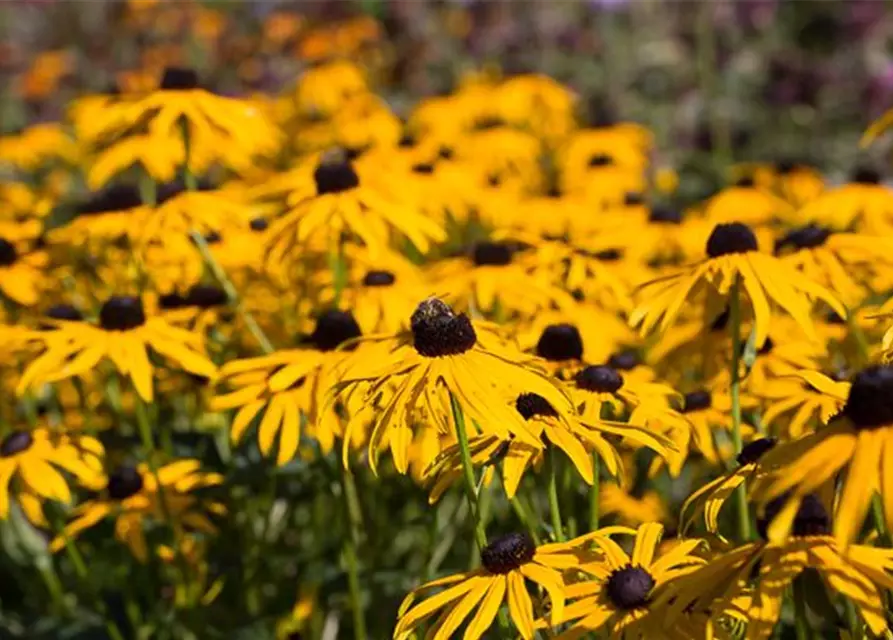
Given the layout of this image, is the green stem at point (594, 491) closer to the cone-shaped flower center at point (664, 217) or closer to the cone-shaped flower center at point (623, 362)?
the cone-shaped flower center at point (623, 362)

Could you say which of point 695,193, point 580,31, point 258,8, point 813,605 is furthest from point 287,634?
point 258,8

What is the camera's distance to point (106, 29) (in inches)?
368

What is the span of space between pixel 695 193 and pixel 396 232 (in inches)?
123

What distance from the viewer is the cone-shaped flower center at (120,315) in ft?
9.05

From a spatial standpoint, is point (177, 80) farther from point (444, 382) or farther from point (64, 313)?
point (444, 382)

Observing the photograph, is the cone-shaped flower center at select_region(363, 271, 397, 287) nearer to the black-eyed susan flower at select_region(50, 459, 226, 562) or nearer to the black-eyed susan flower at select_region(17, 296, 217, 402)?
the black-eyed susan flower at select_region(17, 296, 217, 402)

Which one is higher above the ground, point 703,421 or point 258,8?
point 703,421

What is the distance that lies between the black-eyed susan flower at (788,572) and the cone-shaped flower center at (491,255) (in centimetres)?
153

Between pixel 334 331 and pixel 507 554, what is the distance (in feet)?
2.81

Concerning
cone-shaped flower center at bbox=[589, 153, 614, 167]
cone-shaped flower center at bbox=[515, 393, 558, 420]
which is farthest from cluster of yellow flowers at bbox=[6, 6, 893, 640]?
cone-shaped flower center at bbox=[589, 153, 614, 167]

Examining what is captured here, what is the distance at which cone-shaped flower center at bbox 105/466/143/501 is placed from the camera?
297cm

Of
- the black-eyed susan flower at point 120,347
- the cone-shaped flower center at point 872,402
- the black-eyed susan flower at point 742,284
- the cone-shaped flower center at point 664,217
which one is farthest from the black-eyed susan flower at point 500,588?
the cone-shaped flower center at point 664,217

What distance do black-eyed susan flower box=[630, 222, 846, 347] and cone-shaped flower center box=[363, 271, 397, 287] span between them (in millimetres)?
747

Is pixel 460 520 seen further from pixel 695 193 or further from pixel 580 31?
pixel 580 31
